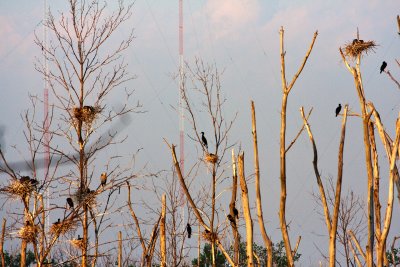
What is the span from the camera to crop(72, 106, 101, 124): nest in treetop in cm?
711

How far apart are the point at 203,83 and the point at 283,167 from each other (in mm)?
8715

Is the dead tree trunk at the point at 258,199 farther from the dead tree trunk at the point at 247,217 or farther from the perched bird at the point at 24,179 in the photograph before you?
the perched bird at the point at 24,179

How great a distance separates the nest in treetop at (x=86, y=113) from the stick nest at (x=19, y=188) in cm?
109

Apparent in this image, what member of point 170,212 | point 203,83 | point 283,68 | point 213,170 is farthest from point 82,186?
point 170,212

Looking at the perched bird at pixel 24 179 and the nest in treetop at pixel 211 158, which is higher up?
the nest in treetop at pixel 211 158

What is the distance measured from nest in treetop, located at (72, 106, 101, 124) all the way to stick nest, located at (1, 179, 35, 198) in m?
1.09

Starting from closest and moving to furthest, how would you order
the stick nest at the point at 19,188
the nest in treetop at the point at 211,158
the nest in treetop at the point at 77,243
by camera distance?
the stick nest at the point at 19,188 → the nest in treetop at the point at 77,243 → the nest in treetop at the point at 211,158

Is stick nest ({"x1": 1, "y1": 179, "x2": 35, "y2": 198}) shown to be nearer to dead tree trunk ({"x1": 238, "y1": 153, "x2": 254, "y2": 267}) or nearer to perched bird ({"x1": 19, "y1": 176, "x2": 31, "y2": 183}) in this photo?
perched bird ({"x1": 19, "y1": 176, "x2": 31, "y2": 183})

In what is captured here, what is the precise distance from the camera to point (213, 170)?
9266mm

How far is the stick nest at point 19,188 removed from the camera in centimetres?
613

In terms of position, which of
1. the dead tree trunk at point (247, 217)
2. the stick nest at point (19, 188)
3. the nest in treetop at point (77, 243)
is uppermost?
the stick nest at point (19, 188)

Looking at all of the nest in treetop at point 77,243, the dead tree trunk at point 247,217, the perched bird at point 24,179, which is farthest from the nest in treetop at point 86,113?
the dead tree trunk at point 247,217

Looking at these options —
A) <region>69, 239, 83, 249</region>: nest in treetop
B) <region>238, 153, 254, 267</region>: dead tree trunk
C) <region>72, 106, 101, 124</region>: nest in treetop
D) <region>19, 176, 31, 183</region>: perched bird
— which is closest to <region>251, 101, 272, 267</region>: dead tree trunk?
<region>238, 153, 254, 267</region>: dead tree trunk

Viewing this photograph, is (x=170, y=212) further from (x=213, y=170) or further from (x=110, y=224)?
(x=110, y=224)
